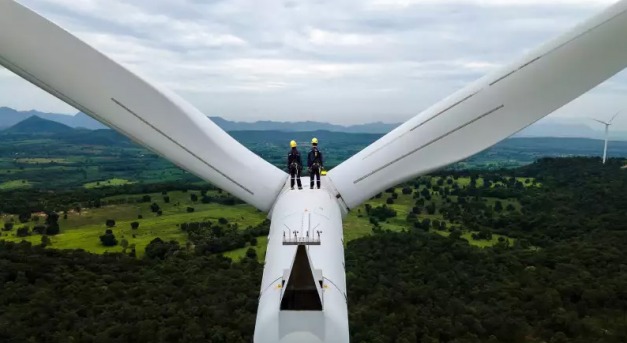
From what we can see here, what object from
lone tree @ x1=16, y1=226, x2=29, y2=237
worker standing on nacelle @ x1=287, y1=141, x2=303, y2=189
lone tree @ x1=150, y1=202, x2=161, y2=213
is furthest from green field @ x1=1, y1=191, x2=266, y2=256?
worker standing on nacelle @ x1=287, y1=141, x2=303, y2=189

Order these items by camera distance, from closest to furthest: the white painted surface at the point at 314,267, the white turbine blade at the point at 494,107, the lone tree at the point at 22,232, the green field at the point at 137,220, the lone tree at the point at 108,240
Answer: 1. the white painted surface at the point at 314,267
2. the white turbine blade at the point at 494,107
3. the lone tree at the point at 108,240
4. the green field at the point at 137,220
5. the lone tree at the point at 22,232

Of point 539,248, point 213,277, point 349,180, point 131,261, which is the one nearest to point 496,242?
point 539,248

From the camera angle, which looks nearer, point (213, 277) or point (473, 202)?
point (213, 277)

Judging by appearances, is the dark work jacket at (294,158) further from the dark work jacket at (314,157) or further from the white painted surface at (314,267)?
the white painted surface at (314,267)

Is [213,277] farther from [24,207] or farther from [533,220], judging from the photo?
[24,207]

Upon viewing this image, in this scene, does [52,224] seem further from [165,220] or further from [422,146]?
[422,146]

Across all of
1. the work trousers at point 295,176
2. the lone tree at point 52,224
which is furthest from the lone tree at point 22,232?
the work trousers at point 295,176
